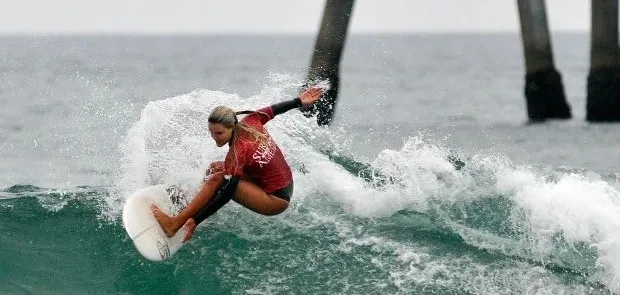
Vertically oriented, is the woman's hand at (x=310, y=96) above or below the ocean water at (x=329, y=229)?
above

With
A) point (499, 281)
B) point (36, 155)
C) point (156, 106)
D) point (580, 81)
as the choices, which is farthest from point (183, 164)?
point (580, 81)

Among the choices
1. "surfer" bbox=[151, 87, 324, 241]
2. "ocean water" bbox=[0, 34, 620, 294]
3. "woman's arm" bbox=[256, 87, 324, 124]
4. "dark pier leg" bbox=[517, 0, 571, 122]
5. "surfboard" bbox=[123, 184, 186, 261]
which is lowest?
"dark pier leg" bbox=[517, 0, 571, 122]

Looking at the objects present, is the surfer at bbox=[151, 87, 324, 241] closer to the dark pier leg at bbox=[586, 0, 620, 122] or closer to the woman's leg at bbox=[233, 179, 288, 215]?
the woman's leg at bbox=[233, 179, 288, 215]

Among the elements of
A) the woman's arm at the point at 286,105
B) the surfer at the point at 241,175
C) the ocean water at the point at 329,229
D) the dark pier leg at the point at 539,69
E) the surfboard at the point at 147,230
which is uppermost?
the woman's arm at the point at 286,105

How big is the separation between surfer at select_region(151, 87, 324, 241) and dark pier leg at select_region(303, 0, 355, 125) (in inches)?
371

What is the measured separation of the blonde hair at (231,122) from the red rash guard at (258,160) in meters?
0.03

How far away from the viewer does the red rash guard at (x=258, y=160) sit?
761 cm

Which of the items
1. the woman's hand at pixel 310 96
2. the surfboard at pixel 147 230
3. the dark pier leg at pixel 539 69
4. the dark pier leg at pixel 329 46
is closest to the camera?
the surfboard at pixel 147 230

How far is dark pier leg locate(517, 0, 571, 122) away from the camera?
731 inches

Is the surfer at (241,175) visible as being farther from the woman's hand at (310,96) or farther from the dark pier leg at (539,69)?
the dark pier leg at (539,69)

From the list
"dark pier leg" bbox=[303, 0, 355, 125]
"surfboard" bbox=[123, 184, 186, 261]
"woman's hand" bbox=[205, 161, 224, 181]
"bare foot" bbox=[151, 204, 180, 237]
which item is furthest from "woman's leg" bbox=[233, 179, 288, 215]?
"dark pier leg" bbox=[303, 0, 355, 125]

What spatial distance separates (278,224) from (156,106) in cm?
163

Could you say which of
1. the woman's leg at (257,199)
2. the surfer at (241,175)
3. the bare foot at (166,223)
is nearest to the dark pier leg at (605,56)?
the surfer at (241,175)

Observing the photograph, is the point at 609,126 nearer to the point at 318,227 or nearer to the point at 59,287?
the point at 318,227
